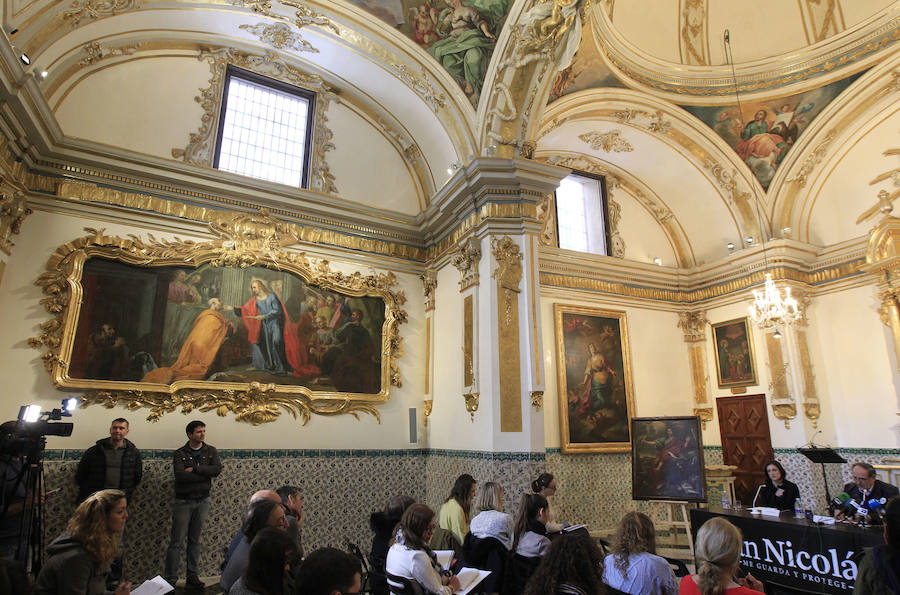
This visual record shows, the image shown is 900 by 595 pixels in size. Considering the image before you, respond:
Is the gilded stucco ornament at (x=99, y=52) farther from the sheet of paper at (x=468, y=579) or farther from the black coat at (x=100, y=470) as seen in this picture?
the sheet of paper at (x=468, y=579)

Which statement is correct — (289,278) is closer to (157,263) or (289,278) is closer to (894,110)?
(157,263)

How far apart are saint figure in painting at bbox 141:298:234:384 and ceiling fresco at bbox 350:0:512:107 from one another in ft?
18.2

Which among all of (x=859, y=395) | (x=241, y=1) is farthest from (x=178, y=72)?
(x=859, y=395)

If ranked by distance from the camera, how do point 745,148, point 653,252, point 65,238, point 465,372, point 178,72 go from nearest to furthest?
point 65,238 → point 465,372 → point 178,72 → point 745,148 → point 653,252

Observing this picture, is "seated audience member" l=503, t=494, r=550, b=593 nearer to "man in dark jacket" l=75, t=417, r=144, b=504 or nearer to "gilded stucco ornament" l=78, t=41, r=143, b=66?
"man in dark jacket" l=75, t=417, r=144, b=504

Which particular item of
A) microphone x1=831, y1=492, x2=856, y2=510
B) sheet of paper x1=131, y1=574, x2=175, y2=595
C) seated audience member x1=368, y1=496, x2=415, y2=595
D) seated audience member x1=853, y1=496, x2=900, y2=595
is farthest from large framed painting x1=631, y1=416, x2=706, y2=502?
sheet of paper x1=131, y1=574, x2=175, y2=595

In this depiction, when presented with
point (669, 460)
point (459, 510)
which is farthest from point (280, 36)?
point (669, 460)

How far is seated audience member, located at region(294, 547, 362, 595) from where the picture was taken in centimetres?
235

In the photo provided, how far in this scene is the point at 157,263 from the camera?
8.08 m

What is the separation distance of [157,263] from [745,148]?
12417 millimetres

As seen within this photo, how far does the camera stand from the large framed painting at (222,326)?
7441 millimetres

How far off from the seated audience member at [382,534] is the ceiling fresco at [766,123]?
35.8 feet

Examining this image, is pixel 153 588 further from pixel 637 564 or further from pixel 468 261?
pixel 468 261

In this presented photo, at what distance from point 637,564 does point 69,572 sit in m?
3.51
